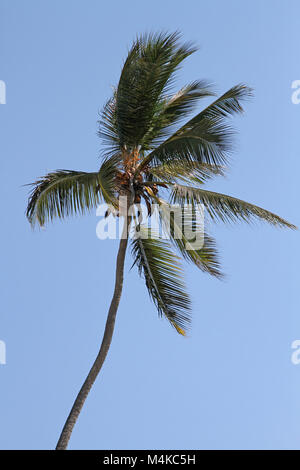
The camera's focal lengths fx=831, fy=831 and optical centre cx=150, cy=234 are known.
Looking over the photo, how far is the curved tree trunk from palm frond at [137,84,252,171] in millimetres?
1599

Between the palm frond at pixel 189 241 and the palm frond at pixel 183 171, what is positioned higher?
the palm frond at pixel 183 171

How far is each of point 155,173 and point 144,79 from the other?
1923 mm

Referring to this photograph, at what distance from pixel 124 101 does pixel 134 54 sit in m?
1.00

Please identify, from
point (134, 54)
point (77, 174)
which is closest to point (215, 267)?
point (77, 174)

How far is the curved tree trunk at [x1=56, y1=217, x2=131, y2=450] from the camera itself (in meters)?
15.2

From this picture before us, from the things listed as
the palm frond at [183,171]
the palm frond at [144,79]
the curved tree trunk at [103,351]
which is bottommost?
the curved tree trunk at [103,351]

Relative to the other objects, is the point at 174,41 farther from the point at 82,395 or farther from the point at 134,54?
the point at 82,395

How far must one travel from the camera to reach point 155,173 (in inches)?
676

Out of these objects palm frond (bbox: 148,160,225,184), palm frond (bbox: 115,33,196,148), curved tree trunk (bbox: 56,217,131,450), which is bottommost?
curved tree trunk (bbox: 56,217,131,450)

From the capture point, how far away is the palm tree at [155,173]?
16000 mm

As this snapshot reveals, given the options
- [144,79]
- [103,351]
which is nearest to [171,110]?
[144,79]

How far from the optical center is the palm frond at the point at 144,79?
55.4 feet

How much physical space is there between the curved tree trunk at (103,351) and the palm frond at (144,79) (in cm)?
213
